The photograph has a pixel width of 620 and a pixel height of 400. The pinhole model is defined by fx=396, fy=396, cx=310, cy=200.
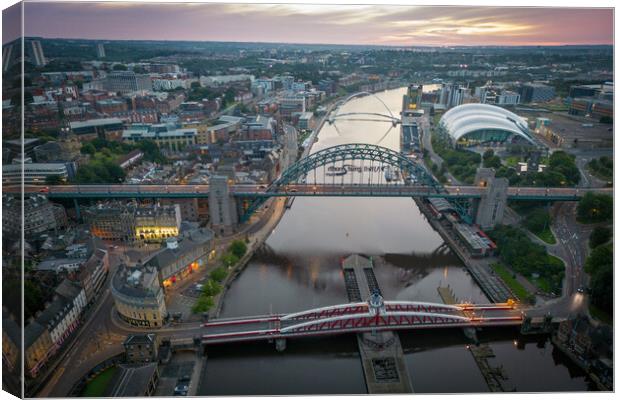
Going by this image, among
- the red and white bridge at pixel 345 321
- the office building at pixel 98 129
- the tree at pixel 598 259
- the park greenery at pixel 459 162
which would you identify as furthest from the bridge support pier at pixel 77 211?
the tree at pixel 598 259

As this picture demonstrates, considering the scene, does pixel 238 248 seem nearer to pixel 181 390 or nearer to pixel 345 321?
pixel 345 321

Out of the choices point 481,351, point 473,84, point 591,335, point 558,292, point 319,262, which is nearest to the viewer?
point 591,335

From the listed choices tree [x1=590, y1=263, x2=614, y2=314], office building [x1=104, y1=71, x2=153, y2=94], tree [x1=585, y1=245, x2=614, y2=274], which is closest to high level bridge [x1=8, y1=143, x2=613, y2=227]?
tree [x1=585, y1=245, x2=614, y2=274]

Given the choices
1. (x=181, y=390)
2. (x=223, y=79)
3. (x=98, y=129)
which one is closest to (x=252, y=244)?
(x=181, y=390)

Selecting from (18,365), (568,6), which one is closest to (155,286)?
(18,365)

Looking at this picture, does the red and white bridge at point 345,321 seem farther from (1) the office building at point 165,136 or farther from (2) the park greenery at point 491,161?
(1) the office building at point 165,136

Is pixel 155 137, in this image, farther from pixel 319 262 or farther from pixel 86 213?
pixel 319 262

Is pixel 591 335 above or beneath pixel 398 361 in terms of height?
above
